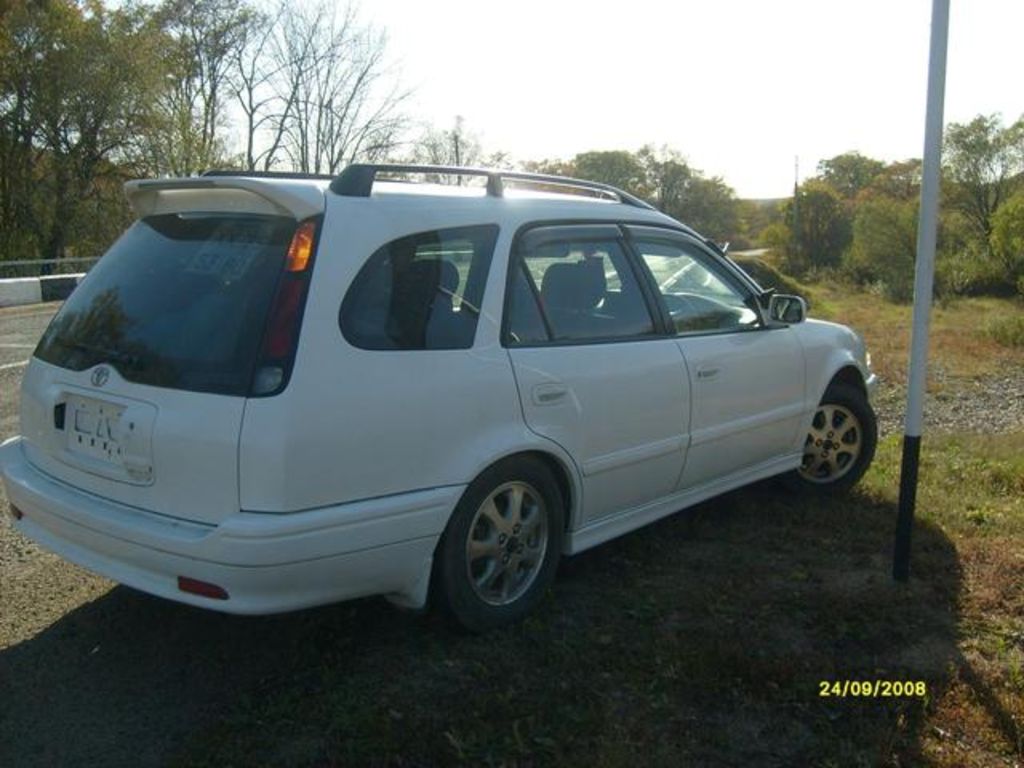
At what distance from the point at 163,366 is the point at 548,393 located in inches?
53.1

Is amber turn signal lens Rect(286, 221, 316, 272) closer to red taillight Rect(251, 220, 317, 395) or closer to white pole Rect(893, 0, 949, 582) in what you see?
red taillight Rect(251, 220, 317, 395)

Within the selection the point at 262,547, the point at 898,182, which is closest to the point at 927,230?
the point at 262,547

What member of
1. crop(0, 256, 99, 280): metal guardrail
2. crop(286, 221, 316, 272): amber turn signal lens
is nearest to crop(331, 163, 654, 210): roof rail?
crop(286, 221, 316, 272): amber turn signal lens

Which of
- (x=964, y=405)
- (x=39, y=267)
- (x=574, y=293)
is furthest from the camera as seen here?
(x=39, y=267)

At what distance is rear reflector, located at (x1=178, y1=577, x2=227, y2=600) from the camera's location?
285 centimetres

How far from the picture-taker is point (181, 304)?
312 cm

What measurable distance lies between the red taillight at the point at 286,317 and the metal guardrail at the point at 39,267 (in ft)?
Result: 74.1

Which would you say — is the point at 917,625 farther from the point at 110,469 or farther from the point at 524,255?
the point at 110,469

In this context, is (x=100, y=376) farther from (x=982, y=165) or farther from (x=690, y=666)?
(x=982, y=165)

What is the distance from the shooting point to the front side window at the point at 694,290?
4.31m

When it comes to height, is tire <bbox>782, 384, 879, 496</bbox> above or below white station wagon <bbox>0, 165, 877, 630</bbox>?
below

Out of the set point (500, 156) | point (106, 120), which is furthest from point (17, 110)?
point (500, 156)

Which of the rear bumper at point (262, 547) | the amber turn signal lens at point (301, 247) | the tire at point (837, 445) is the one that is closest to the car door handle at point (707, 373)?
the tire at point (837, 445)

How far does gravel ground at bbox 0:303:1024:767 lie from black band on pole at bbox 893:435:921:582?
230cm
